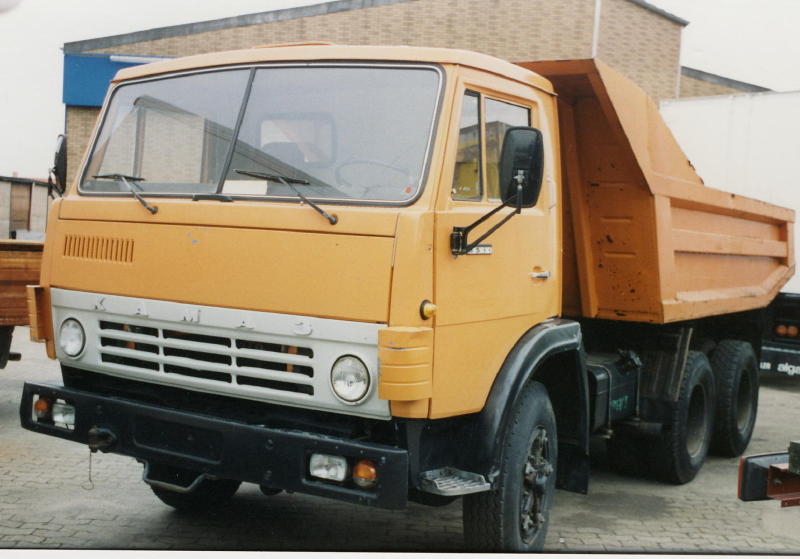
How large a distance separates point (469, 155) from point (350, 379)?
109 centimetres

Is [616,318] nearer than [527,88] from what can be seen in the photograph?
No

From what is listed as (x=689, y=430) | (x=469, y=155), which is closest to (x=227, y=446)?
(x=469, y=155)

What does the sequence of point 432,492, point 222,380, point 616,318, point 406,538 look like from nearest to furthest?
point 432,492
point 222,380
point 406,538
point 616,318

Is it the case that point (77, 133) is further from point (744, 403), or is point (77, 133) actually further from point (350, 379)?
point (744, 403)

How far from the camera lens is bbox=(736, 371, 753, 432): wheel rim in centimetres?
736

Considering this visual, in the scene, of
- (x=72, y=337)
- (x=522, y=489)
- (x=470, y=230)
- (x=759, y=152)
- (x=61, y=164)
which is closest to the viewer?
(x=470, y=230)

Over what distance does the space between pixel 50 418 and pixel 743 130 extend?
7.35 meters

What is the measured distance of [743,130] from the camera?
901 cm

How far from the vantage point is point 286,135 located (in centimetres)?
385

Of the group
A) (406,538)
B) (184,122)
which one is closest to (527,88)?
(184,122)

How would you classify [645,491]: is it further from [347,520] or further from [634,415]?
[347,520]

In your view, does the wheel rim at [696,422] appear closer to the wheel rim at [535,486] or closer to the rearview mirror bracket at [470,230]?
the wheel rim at [535,486]

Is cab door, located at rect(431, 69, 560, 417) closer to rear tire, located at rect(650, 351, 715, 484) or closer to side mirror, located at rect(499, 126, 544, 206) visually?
side mirror, located at rect(499, 126, 544, 206)

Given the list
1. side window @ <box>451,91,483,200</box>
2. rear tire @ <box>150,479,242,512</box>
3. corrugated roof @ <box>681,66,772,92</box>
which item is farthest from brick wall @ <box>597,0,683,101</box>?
rear tire @ <box>150,479,242,512</box>
